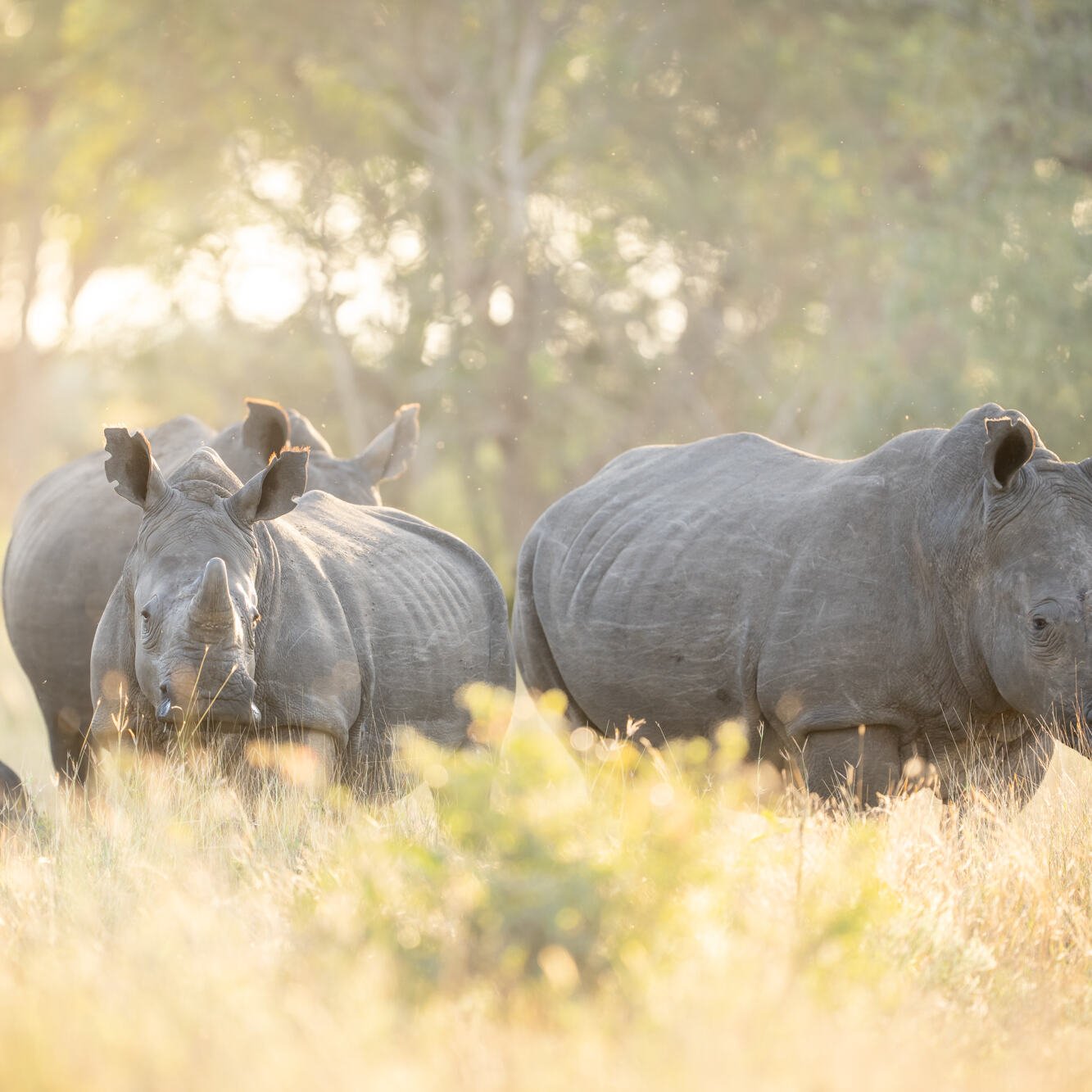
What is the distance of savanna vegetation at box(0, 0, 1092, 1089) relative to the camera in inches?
145

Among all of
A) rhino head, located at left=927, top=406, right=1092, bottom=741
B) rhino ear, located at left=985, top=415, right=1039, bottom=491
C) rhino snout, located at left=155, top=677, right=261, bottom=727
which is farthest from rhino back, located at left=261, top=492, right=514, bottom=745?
rhino ear, located at left=985, top=415, right=1039, bottom=491

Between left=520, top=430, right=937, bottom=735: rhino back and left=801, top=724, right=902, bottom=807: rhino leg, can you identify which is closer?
left=801, top=724, right=902, bottom=807: rhino leg

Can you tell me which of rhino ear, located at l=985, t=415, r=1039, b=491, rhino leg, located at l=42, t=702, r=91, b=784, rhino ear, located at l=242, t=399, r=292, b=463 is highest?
rhino ear, located at l=985, t=415, r=1039, b=491

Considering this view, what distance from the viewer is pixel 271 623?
600cm

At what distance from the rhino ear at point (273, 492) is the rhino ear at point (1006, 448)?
2.50m

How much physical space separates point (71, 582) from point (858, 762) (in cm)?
410

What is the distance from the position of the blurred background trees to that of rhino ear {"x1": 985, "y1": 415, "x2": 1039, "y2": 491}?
14.4 meters

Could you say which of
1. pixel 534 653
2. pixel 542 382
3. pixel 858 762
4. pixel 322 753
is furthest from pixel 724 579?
pixel 542 382

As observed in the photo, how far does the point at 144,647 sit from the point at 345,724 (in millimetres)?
874

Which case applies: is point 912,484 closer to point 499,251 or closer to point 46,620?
point 46,620

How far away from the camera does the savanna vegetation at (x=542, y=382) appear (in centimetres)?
368

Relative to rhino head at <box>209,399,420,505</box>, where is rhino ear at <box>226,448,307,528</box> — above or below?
above

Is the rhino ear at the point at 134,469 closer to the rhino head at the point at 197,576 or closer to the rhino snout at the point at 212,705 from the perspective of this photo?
the rhino head at the point at 197,576

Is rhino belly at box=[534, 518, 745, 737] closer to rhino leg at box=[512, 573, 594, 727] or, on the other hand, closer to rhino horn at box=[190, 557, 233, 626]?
rhino leg at box=[512, 573, 594, 727]
